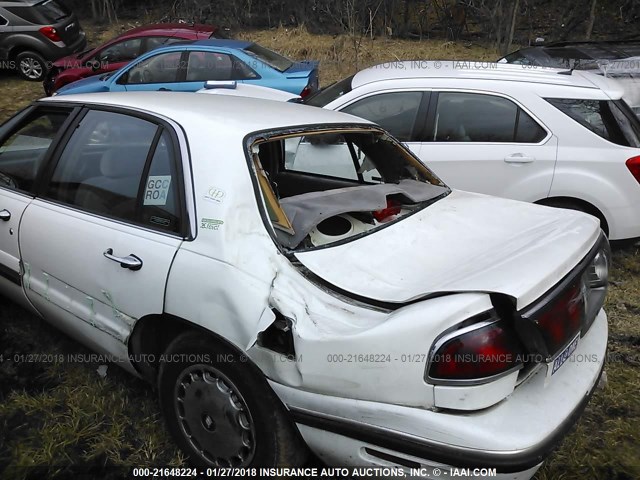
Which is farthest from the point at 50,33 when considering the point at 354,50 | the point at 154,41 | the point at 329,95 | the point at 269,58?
the point at 329,95

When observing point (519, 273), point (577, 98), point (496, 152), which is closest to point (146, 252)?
point (519, 273)

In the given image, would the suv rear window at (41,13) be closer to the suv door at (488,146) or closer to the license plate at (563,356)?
the suv door at (488,146)

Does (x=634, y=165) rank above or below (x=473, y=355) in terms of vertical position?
below

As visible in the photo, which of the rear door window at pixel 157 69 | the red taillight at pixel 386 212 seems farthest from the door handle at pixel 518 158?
the rear door window at pixel 157 69

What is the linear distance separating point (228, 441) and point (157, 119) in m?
1.42

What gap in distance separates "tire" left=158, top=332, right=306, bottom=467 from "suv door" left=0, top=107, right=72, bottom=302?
123 centimetres

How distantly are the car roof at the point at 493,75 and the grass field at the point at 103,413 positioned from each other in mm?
1673

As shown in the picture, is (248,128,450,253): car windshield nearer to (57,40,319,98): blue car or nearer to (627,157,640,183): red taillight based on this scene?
(627,157,640,183): red taillight

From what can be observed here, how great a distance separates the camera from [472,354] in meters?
1.62

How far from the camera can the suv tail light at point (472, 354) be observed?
161 centimetres

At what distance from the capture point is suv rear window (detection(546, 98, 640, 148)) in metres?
3.89

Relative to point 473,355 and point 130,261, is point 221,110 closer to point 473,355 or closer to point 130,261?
point 130,261

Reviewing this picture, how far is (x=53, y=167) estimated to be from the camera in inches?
107

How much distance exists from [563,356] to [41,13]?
12170mm
